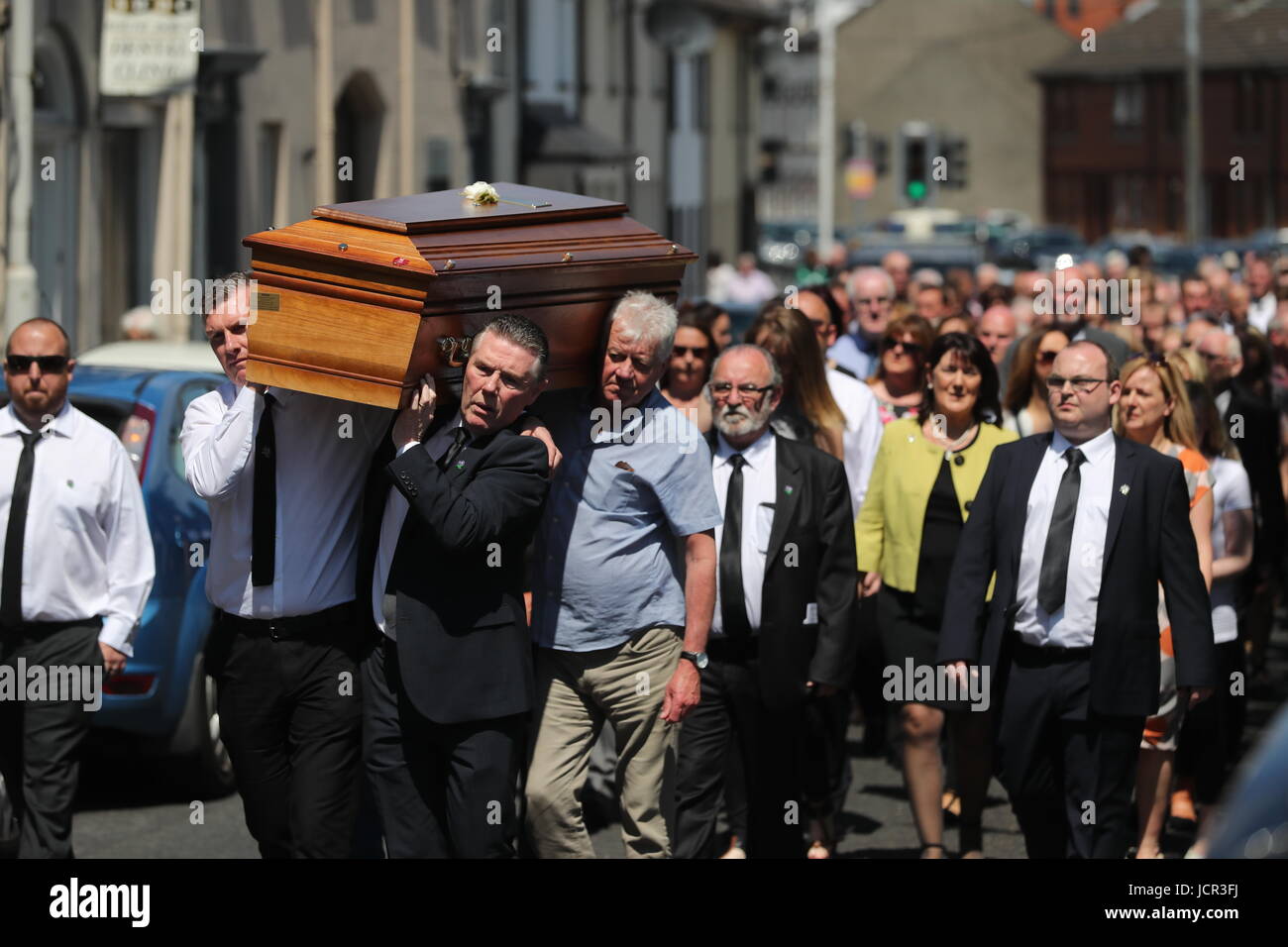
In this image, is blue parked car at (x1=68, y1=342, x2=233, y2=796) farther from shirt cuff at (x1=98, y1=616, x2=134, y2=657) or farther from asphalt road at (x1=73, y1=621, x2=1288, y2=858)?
shirt cuff at (x1=98, y1=616, x2=134, y2=657)

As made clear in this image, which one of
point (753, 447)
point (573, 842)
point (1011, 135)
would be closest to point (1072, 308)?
point (753, 447)

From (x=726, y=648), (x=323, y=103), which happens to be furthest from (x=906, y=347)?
(x=323, y=103)

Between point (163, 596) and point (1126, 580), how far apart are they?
3971mm

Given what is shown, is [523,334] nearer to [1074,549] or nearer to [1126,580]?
[1074,549]

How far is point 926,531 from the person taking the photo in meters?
8.84

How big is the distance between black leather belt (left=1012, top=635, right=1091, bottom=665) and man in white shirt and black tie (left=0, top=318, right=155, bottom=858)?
281 cm

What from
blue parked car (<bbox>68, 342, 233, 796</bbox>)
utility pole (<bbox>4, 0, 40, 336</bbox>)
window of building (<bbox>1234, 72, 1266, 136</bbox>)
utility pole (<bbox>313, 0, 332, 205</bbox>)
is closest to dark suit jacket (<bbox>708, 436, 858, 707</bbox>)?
blue parked car (<bbox>68, 342, 233, 796</bbox>)

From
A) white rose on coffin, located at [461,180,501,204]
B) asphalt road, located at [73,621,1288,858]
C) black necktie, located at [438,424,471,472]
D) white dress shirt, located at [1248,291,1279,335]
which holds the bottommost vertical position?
asphalt road, located at [73,621,1288,858]

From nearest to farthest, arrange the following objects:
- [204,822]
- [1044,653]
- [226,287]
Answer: [226,287]
[1044,653]
[204,822]

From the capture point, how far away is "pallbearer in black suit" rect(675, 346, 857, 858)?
776cm

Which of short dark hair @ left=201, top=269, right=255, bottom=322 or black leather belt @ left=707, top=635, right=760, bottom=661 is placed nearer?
short dark hair @ left=201, top=269, right=255, bottom=322

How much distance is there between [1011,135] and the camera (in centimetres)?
8994

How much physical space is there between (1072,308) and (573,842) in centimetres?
677
